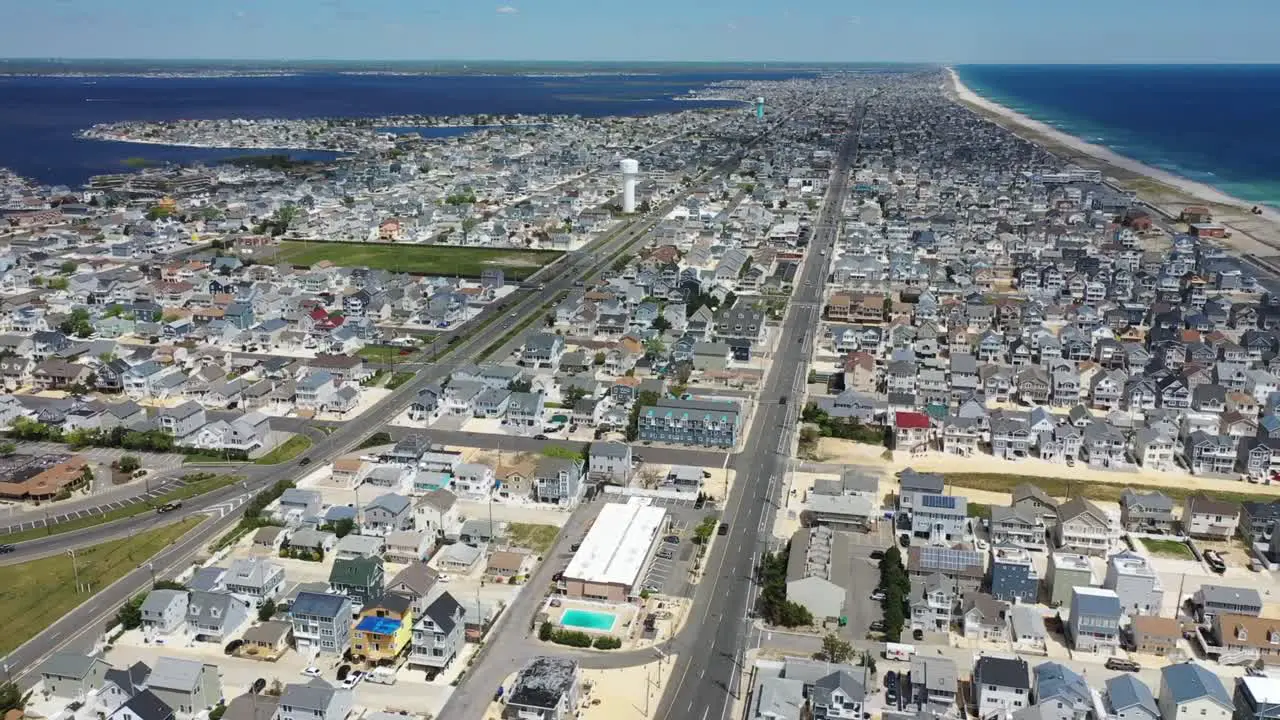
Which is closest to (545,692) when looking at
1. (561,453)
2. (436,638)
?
(436,638)

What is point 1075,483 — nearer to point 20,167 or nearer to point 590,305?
point 590,305

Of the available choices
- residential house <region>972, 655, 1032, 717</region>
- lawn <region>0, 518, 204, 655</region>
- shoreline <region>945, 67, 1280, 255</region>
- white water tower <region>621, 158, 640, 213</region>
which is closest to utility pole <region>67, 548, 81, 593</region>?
lawn <region>0, 518, 204, 655</region>

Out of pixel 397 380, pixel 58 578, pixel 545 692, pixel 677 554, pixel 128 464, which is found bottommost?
pixel 58 578

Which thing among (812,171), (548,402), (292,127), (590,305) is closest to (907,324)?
(590,305)

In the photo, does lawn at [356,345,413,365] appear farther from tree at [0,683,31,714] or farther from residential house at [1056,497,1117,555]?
residential house at [1056,497,1117,555]

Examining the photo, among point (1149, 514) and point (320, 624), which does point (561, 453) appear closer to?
point (320, 624)
